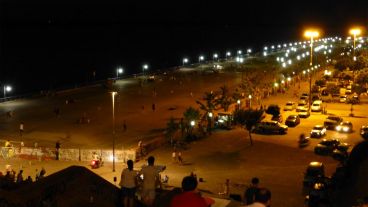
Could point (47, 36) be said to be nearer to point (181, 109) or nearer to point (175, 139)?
point (181, 109)

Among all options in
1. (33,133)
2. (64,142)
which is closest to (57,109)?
(33,133)

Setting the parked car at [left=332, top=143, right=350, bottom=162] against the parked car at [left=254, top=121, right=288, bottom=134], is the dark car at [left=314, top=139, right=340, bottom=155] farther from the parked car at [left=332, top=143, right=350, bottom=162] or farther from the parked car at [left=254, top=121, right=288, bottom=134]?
the parked car at [left=254, top=121, right=288, bottom=134]

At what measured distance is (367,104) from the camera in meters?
50.8

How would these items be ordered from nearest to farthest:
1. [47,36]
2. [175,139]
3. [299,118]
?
[175,139], [299,118], [47,36]

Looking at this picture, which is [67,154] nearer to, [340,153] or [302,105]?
[340,153]

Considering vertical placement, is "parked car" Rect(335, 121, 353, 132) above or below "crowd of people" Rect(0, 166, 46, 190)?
above

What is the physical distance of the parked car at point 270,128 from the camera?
36.8 m

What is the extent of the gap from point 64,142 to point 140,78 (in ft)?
121

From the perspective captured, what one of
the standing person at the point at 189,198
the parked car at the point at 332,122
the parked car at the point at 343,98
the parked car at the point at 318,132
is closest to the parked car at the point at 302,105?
the parked car at the point at 343,98

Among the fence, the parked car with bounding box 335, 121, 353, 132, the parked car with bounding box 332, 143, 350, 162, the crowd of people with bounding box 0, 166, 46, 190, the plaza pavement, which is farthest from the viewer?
the parked car with bounding box 335, 121, 353, 132

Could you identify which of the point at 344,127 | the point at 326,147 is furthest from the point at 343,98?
the point at 326,147

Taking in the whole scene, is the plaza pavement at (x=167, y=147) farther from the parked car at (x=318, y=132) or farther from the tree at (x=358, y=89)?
the tree at (x=358, y=89)

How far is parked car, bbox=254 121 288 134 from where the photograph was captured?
3675 centimetres

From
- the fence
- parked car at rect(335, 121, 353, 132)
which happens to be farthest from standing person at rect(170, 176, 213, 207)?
parked car at rect(335, 121, 353, 132)
